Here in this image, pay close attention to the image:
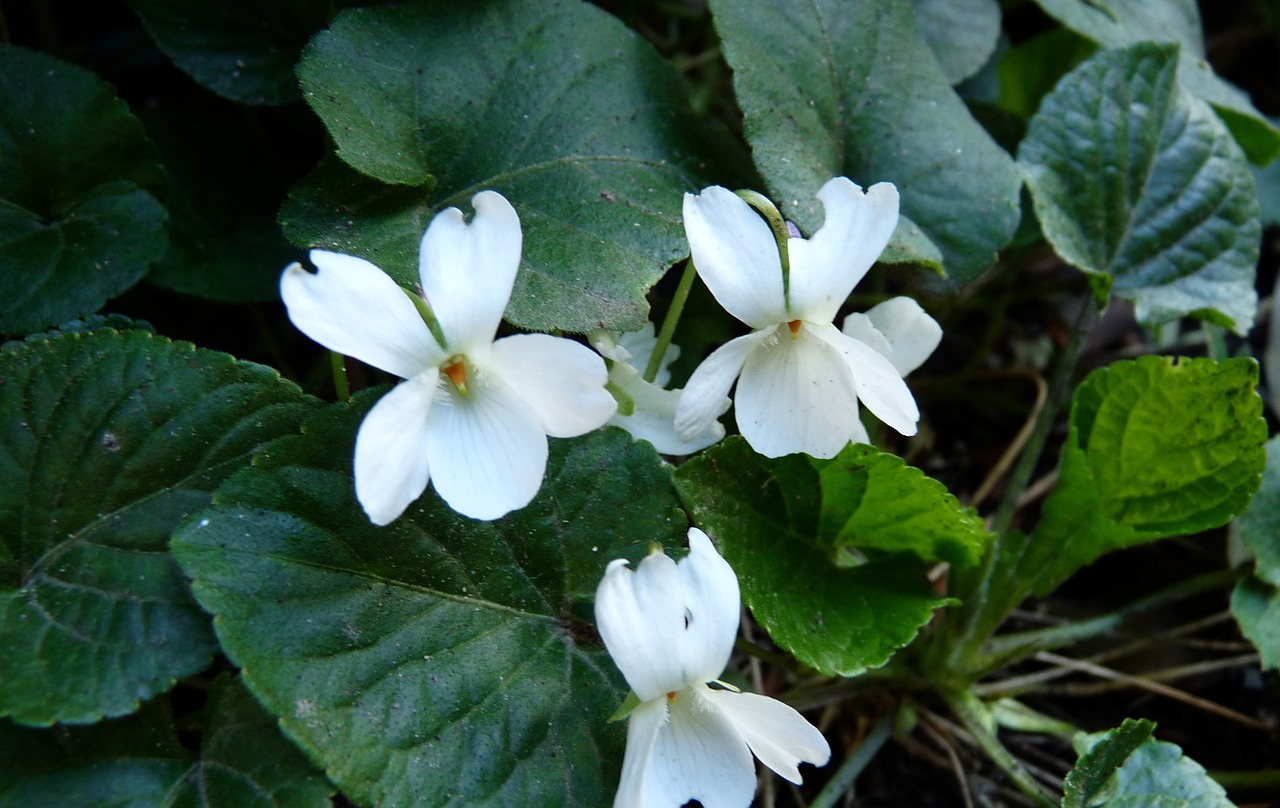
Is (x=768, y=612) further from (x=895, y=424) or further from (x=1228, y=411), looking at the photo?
(x=1228, y=411)

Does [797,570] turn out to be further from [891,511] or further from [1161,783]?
[1161,783]

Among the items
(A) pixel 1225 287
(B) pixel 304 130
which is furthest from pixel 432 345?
(A) pixel 1225 287

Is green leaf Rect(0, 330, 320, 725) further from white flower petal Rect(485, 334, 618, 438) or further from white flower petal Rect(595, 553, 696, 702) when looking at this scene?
white flower petal Rect(595, 553, 696, 702)

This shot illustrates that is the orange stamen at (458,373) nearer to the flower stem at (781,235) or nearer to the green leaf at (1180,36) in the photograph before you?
the flower stem at (781,235)

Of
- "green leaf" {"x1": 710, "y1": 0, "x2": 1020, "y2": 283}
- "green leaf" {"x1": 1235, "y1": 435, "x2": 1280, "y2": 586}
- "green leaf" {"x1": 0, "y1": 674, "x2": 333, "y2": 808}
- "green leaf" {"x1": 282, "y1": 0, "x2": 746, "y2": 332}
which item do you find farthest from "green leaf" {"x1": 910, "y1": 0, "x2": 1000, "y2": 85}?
"green leaf" {"x1": 0, "y1": 674, "x2": 333, "y2": 808}

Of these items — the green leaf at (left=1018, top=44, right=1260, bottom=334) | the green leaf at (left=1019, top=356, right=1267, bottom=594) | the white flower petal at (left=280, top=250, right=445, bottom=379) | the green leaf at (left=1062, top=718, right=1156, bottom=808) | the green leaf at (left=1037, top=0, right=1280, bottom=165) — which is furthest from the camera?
the green leaf at (left=1037, top=0, right=1280, bottom=165)

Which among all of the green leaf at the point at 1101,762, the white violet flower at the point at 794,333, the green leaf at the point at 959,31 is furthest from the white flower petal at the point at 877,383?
the green leaf at the point at 959,31
